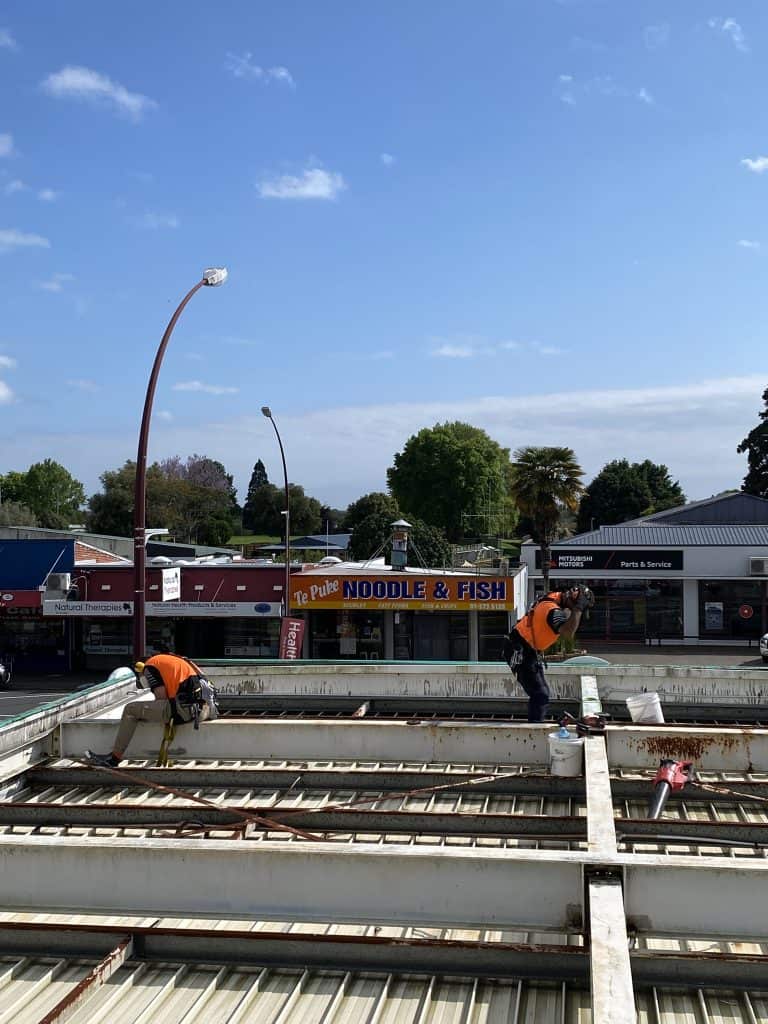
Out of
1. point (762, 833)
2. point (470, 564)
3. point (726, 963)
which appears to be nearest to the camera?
point (726, 963)

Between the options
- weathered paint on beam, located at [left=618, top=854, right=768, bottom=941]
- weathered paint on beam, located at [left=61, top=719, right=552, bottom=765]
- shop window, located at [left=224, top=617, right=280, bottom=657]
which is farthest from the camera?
shop window, located at [left=224, top=617, right=280, bottom=657]

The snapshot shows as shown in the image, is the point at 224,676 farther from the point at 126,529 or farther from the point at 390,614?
the point at 126,529

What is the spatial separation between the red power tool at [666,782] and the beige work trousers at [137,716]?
4.05 metres

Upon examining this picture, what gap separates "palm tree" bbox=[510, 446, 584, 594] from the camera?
3328cm

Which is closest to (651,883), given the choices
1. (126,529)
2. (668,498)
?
(126,529)

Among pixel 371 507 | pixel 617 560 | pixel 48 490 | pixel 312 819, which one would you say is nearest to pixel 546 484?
pixel 617 560

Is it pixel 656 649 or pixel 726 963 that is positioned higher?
pixel 726 963

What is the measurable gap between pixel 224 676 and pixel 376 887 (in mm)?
6711

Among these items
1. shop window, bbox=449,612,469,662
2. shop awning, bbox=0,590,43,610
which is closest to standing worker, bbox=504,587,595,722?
shop window, bbox=449,612,469,662

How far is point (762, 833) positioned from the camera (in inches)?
230

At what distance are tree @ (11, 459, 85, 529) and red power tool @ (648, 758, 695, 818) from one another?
310ft

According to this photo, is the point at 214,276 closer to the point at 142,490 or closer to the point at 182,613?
the point at 142,490

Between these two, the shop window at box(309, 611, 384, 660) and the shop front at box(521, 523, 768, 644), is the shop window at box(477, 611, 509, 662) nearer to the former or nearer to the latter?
the shop window at box(309, 611, 384, 660)

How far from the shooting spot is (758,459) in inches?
2466
